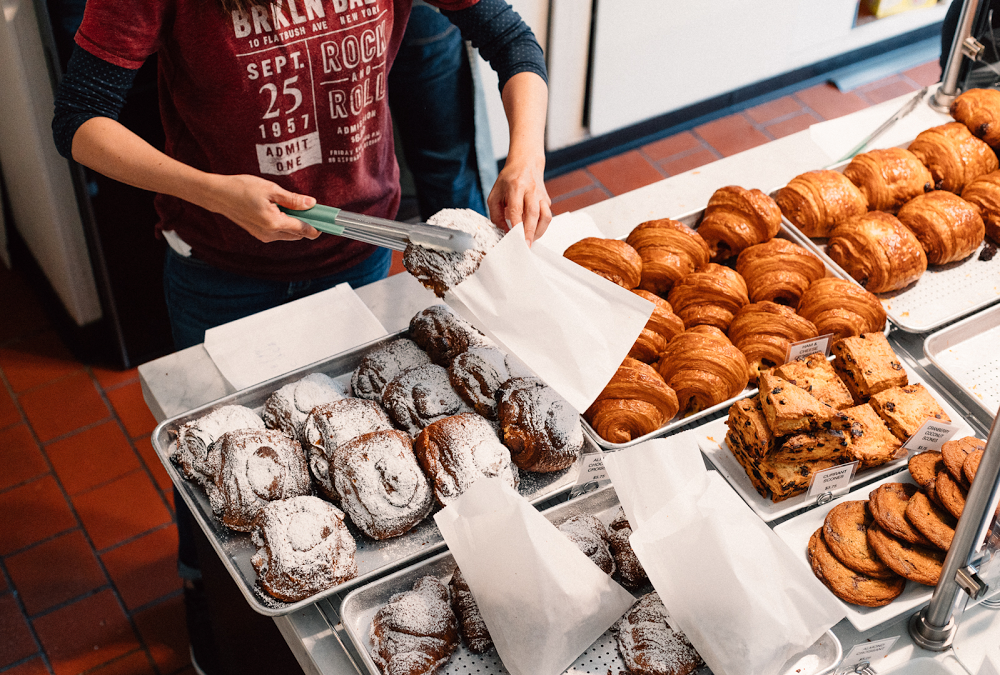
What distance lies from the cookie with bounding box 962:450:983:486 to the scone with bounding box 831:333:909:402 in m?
0.22

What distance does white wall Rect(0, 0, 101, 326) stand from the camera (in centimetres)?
262

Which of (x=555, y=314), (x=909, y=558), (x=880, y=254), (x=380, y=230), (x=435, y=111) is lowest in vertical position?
(x=435, y=111)

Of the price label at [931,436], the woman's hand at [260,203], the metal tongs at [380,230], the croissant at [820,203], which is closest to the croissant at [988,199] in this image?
the croissant at [820,203]

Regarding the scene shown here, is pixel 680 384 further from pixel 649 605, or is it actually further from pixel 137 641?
pixel 137 641

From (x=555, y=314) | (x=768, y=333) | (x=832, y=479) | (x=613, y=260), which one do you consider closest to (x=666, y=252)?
(x=613, y=260)

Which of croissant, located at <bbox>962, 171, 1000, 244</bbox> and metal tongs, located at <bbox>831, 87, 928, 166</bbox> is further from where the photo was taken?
metal tongs, located at <bbox>831, 87, 928, 166</bbox>

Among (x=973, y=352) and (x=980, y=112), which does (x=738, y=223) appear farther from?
(x=980, y=112)

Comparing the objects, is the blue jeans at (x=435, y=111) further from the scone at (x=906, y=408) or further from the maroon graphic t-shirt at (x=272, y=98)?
the scone at (x=906, y=408)

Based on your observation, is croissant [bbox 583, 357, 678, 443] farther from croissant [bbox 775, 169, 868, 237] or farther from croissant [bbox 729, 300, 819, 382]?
croissant [bbox 775, 169, 868, 237]

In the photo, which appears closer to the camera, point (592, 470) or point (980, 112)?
point (592, 470)

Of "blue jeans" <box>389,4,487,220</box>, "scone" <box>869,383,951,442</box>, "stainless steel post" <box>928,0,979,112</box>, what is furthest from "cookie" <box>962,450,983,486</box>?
"blue jeans" <box>389,4,487,220</box>

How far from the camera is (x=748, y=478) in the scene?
1.54 metres

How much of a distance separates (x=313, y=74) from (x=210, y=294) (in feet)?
1.83

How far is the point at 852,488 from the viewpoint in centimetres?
151
